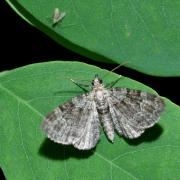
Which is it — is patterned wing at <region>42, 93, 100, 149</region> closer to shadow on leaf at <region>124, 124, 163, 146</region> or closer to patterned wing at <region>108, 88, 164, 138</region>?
patterned wing at <region>108, 88, 164, 138</region>

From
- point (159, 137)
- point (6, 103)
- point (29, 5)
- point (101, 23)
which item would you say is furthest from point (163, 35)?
point (6, 103)

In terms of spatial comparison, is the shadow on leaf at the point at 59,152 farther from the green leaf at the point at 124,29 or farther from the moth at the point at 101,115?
the green leaf at the point at 124,29

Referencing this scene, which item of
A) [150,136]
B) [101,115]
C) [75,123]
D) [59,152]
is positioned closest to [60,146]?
[59,152]

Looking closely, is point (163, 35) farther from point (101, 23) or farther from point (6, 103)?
point (6, 103)

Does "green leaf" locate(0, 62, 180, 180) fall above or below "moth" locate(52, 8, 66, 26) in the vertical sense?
below

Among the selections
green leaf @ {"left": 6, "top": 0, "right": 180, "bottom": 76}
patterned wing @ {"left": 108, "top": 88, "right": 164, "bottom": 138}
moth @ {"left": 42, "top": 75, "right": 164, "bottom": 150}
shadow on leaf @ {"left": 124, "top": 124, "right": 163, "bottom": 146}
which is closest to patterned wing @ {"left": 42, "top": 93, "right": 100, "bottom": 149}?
moth @ {"left": 42, "top": 75, "right": 164, "bottom": 150}

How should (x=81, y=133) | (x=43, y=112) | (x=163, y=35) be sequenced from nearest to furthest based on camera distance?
(x=163, y=35) → (x=43, y=112) → (x=81, y=133)

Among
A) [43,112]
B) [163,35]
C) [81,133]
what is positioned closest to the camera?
[163,35]

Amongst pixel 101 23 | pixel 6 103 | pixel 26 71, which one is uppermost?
pixel 101 23
